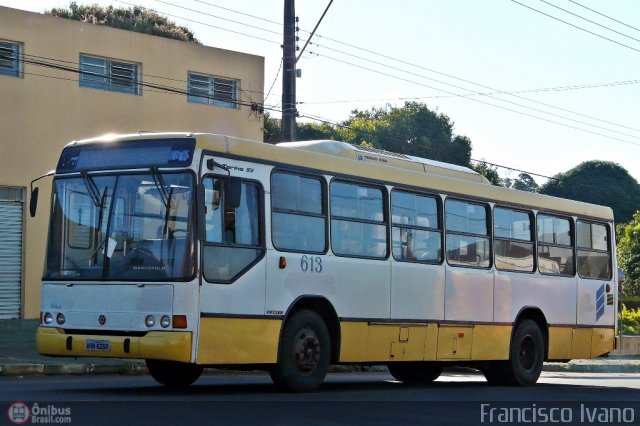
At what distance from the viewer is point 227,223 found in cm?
1474

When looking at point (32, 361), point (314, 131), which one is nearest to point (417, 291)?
point (32, 361)

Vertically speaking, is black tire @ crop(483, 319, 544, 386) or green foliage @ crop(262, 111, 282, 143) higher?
green foliage @ crop(262, 111, 282, 143)

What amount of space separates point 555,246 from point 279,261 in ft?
23.9

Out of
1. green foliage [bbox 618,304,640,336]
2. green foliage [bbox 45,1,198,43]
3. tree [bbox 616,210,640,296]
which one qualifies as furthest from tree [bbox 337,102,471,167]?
green foliage [bbox 45,1,198,43]

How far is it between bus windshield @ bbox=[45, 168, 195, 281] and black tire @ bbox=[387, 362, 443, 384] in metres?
6.92

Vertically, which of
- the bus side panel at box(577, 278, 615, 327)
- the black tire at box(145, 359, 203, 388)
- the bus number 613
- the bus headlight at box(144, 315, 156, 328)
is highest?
the bus number 613

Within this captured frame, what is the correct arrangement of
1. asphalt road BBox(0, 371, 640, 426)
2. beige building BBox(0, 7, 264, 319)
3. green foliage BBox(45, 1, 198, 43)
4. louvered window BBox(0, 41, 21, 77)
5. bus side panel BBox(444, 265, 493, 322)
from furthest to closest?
green foliage BBox(45, 1, 198, 43)
beige building BBox(0, 7, 264, 319)
louvered window BBox(0, 41, 21, 77)
bus side panel BBox(444, 265, 493, 322)
asphalt road BBox(0, 371, 640, 426)

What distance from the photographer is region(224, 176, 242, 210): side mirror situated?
14.5 m

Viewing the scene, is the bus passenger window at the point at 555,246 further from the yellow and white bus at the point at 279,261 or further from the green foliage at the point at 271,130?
the green foliage at the point at 271,130

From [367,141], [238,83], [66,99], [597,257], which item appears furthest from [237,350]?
[367,141]

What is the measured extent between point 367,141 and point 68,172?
248 ft

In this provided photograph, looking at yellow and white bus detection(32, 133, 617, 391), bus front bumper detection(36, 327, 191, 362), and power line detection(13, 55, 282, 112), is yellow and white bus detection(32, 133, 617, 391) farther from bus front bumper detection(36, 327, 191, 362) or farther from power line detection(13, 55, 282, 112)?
power line detection(13, 55, 282, 112)

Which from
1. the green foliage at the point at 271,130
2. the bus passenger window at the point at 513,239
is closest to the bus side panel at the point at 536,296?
the bus passenger window at the point at 513,239

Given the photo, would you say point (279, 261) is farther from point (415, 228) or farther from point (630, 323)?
point (630, 323)
